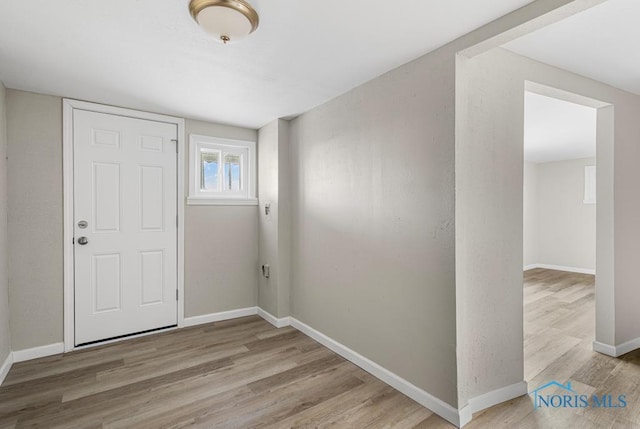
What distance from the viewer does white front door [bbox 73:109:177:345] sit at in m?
2.98

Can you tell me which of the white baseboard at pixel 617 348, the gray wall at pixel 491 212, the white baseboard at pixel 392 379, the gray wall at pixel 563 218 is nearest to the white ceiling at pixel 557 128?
the gray wall at pixel 563 218

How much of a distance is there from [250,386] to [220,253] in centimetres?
177

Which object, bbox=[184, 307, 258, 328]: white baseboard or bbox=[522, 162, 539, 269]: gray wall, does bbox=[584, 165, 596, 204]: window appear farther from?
bbox=[184, 307, 258, 328]: white baseboard

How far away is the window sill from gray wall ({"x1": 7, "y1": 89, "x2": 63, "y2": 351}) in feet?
3.84

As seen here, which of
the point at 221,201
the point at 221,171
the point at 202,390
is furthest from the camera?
the point at 221,171

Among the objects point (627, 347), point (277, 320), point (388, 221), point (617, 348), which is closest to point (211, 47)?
point (388, 221)

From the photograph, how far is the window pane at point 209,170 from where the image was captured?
3711mm

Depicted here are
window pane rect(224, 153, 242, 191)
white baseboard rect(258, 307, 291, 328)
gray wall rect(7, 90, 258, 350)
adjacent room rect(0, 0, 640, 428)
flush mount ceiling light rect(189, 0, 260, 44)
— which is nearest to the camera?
flush mount ceiling light rect(189, 0, 260, 44)

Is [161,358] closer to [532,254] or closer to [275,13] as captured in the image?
[275,13]

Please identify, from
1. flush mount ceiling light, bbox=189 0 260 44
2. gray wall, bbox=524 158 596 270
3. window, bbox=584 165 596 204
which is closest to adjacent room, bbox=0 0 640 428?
flush mount ceiling light, bbox=189 0 260 44

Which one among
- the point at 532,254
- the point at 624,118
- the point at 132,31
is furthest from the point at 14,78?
the point at 532,254

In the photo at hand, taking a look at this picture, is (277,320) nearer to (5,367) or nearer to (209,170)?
(209,170)

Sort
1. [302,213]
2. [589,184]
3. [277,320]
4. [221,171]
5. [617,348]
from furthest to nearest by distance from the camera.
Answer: [589,184]
[221,171]
[277,320]
[302,213]
[617,348]

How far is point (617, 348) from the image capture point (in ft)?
8.90
